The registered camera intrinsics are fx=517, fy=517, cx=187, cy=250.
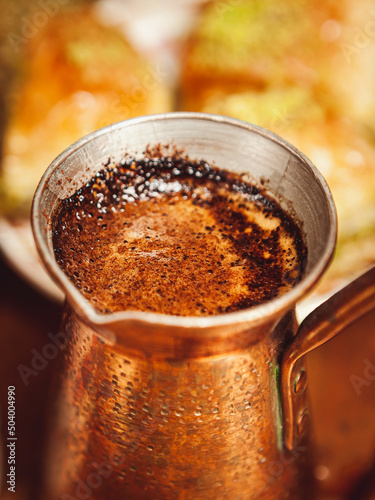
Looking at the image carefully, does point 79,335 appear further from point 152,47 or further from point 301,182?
point 152,47

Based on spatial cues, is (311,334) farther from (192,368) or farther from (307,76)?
(307,76)

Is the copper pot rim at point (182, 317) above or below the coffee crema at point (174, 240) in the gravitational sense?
below

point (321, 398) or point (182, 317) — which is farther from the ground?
point (321, 398)

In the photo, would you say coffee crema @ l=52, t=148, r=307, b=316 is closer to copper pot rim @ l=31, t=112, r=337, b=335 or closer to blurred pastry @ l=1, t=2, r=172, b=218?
copper pot rim @ l=31, t=112, r=337, b=335

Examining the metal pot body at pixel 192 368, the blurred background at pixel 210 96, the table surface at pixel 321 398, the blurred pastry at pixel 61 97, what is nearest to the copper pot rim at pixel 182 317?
the metal pot body at pixel 192 368

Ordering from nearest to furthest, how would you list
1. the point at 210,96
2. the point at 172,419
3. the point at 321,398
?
the point at 172,419 < the point at 321,398 < the point at 210,96

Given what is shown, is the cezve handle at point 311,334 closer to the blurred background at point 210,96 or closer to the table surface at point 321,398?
the table surface at point 321,398

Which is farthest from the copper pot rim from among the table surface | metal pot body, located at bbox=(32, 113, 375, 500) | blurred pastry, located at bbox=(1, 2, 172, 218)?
blurred pastry, located at bbox=(1, 2, 172, 218)

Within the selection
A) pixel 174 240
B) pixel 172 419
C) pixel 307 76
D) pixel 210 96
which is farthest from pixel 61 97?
pixel 172 419
